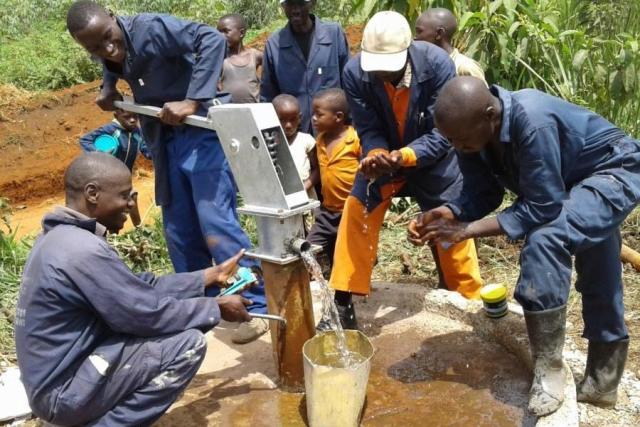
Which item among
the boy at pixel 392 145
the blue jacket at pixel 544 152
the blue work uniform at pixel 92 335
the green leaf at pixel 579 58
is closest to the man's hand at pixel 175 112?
the boy at pixel 392 145

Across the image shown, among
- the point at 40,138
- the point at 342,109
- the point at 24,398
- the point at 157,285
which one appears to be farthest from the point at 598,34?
the point at 40,138

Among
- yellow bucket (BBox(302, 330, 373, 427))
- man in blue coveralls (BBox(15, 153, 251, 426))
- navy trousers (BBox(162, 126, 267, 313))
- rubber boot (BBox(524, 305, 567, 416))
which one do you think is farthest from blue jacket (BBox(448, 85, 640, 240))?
navy trousers (BBox(162, 126, 267, 313))

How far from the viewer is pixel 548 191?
8.15 ft

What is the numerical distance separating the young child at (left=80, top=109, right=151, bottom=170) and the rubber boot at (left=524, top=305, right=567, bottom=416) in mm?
2608

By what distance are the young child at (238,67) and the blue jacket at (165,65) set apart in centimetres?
212

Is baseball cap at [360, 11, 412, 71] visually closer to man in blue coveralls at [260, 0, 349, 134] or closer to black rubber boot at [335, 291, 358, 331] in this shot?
black rubber boot at [335, 291, 358, 331]

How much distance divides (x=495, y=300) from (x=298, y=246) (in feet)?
3.02

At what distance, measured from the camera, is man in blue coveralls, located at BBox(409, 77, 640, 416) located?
8.14ft

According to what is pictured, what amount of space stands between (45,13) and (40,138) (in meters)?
7.99

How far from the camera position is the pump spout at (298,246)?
2.71m

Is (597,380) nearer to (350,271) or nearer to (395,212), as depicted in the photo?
(350,271)

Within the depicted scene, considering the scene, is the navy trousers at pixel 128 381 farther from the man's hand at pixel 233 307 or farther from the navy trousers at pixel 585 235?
the navy trousers at pixel 585 235

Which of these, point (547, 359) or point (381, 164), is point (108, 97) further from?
point (547, 359)

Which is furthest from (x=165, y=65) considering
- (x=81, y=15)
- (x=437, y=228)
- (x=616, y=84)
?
(x=616, y=84)
